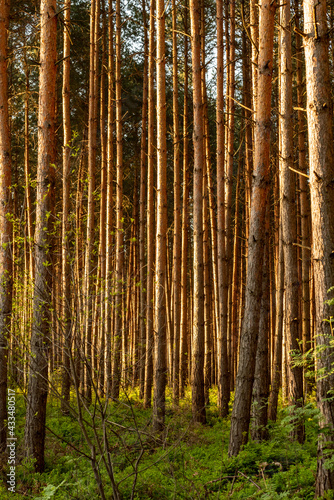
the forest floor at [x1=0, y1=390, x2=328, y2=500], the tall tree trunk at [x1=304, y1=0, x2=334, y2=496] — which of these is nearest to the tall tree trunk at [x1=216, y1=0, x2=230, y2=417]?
the forest floor at [x1=0, y1=390, x2=328, y2=500]

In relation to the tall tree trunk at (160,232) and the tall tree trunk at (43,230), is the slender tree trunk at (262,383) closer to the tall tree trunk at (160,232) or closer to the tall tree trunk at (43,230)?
the tall tree trunk at (160,232)

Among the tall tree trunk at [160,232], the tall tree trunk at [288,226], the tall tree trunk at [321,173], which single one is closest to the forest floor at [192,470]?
the tall tree trunk at [321,173]

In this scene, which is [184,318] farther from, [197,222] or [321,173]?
[321,173]

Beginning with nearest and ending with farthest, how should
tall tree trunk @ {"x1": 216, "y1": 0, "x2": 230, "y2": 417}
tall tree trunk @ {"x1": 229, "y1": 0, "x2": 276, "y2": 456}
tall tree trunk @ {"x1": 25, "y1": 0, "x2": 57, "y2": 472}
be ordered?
tall tree trunk @ {"x1": 229, "y1": 0, "x2": 276, "y2": 456} → tall tree trunk @ {"x1": 25, "y1": 0, "x2": 57, "y2": 472} → tall tree trunk @ {"x1": 216, "y1": 0, "x2": 230, "y2": 417}

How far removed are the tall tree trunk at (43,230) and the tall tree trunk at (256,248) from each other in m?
2.44

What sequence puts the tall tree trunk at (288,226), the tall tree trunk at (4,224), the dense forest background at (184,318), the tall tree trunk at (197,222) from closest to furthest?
the dense forest background at (184,318)
the tall tree trunk at (288,226)
the tall tree trunk at (4,224)
the tall tree trunk at (197,222)

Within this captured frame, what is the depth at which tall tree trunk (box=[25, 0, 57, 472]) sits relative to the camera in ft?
18.9

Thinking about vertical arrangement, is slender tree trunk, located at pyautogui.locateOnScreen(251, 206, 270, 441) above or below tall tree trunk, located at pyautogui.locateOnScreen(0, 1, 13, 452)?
below

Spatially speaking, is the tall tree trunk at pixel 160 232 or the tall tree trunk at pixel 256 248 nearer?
the tall tree trunk at pixel 256 248

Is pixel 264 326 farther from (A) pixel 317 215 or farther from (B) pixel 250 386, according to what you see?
(A) pixel 317 215

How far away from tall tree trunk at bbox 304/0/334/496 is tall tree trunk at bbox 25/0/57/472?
10.6 feet

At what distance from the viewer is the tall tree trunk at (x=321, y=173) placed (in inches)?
159

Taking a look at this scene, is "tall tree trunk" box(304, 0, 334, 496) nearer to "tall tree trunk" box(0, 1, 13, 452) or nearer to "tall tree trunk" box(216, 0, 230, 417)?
"tall tree trunk" box(0, 1, 13, 452)

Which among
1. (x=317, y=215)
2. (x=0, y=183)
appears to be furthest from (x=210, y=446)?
(x=0, y=183)
